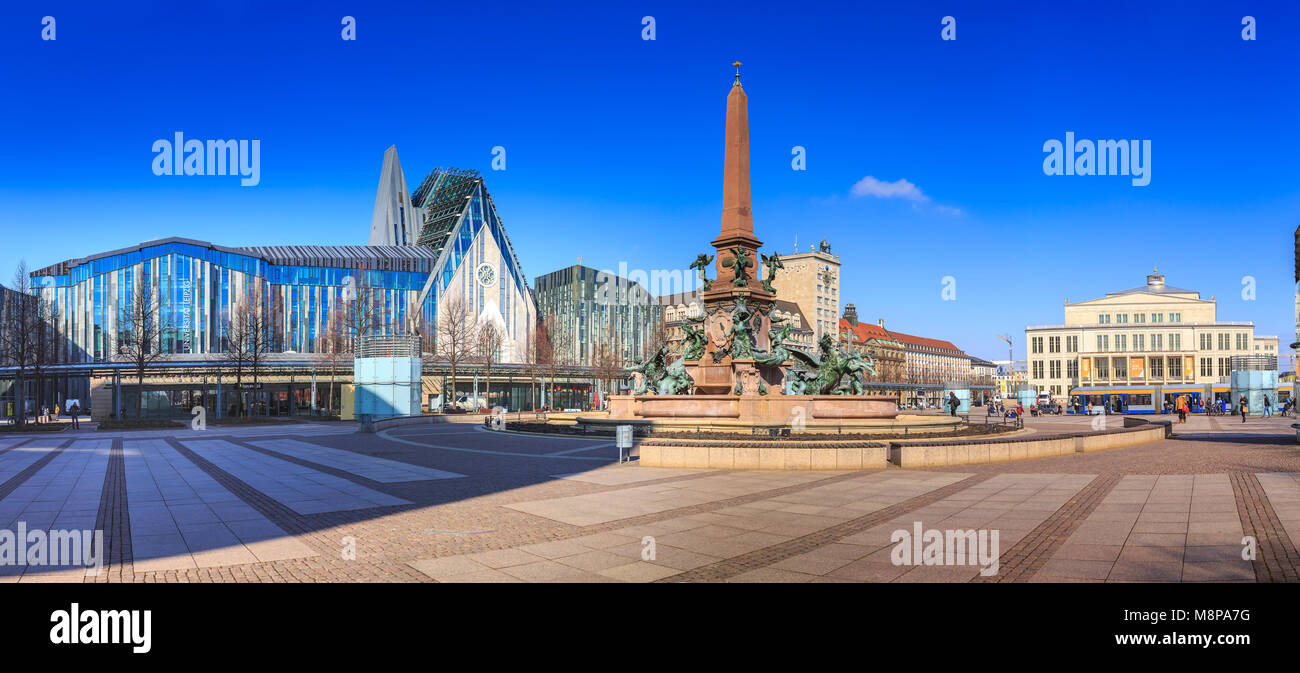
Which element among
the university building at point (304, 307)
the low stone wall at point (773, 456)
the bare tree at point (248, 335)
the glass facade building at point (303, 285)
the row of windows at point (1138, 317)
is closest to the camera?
the low stone wall at point (773, 456)

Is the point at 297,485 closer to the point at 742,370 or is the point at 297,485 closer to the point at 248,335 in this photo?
the point at 742,370

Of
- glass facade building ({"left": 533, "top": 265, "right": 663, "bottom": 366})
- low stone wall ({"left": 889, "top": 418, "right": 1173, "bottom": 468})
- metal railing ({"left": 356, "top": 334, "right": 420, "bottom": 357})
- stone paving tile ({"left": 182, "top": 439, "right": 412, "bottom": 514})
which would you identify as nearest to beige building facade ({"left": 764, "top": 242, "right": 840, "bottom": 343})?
glass facade building ({"left": 533, "top": 265, "right": 663, "bottom": 366})

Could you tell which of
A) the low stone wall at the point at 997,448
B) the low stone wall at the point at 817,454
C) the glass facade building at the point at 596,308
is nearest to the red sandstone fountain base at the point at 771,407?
the low stone wall at the point at 997,448

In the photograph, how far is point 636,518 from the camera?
421 inches

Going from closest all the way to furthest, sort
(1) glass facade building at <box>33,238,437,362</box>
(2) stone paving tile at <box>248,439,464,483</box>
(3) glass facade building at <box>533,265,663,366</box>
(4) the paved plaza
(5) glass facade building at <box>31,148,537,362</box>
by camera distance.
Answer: (4) the paved plaza, (2) stone paving tile at <box>248,439,464,483</box>, (5) glass facade building at <box>31,148,537,362</box>, (1) glass facade building at <box>33,238,437,362</box>, (3) glass facade building at <box>533,265,663,366</box>

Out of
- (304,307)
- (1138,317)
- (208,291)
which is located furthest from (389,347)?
(1138,317)

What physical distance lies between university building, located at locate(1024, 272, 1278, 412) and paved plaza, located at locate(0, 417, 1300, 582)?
105567 millimetres

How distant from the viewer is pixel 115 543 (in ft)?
30.2

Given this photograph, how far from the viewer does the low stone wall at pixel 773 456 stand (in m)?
16.6

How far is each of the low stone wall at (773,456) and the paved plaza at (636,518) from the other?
51 cm

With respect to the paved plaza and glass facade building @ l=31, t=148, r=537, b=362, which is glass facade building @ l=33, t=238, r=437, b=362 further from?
the paved plaza

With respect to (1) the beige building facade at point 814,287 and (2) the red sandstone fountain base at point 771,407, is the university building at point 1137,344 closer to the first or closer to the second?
(1) the beige building facade at point 814,287

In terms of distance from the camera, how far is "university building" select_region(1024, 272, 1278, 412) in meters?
109
